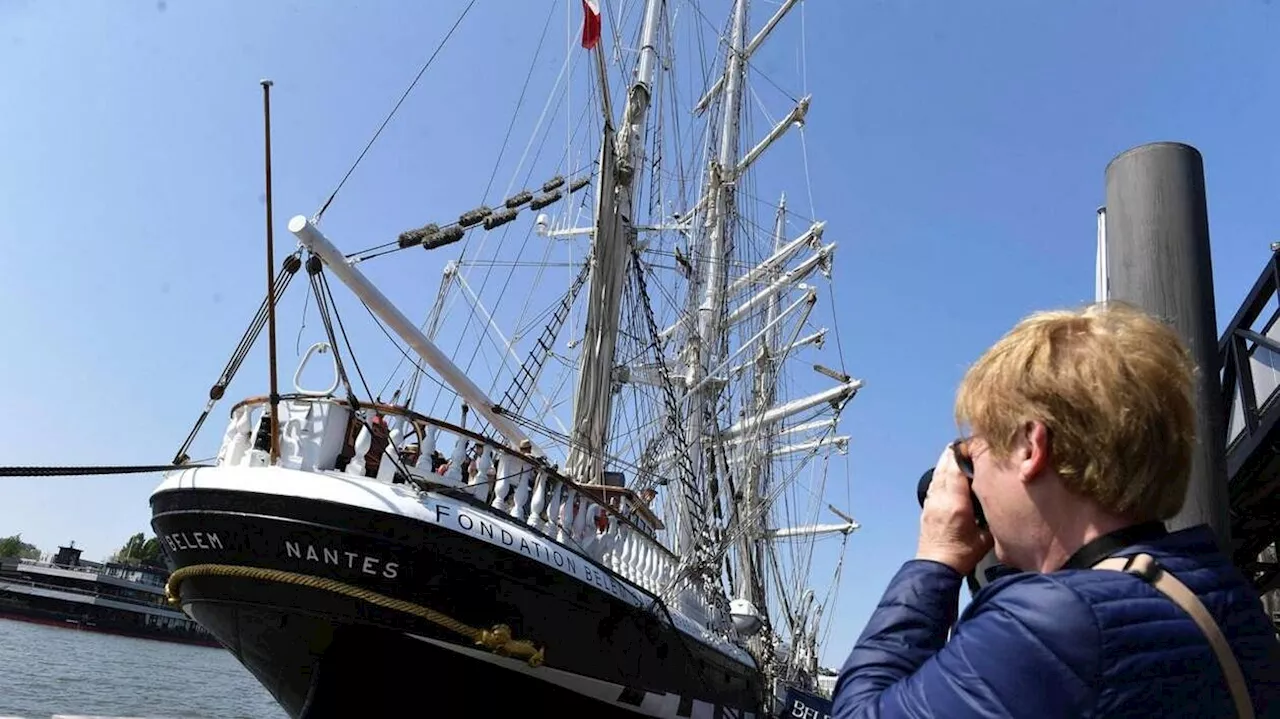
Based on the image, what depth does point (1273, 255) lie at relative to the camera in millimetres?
6250

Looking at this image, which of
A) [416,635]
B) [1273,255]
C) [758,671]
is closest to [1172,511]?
[1273,255]

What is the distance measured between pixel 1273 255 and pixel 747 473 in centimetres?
1286

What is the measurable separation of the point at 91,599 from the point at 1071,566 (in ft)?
201

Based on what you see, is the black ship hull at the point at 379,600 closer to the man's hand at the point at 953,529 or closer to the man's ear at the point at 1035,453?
the man's hand at the point at 953,529

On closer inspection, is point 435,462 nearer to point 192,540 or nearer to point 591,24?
point 192,540

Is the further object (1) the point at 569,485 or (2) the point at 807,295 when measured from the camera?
(2) the point at 807,295

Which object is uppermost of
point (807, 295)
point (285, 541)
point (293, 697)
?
point (807, 295)

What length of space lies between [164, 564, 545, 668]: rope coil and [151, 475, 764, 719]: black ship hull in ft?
0.06

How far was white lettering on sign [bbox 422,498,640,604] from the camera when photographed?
7.60 meters

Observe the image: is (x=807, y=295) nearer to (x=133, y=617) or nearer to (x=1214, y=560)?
(x=1214, y=560)

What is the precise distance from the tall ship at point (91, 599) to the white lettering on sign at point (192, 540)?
43.3 metres

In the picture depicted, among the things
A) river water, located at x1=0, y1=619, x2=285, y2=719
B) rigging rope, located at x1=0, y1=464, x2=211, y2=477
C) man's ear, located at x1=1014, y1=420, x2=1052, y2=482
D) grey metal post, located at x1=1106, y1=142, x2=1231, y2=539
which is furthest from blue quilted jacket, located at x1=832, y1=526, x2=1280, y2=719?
river water, located at x1=0, y1=619, x2=285, y2=719

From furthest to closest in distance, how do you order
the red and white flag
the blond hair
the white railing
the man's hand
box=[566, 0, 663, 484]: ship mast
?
the red and white flag, box=[566, 0, 663, 484]: ship mast, the white railing, the man's hand, the blond hair

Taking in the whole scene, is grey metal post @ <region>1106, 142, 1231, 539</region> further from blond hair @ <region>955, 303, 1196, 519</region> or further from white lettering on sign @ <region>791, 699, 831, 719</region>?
white lettering on sign @ <region>791, 699, 831, 719</region>
